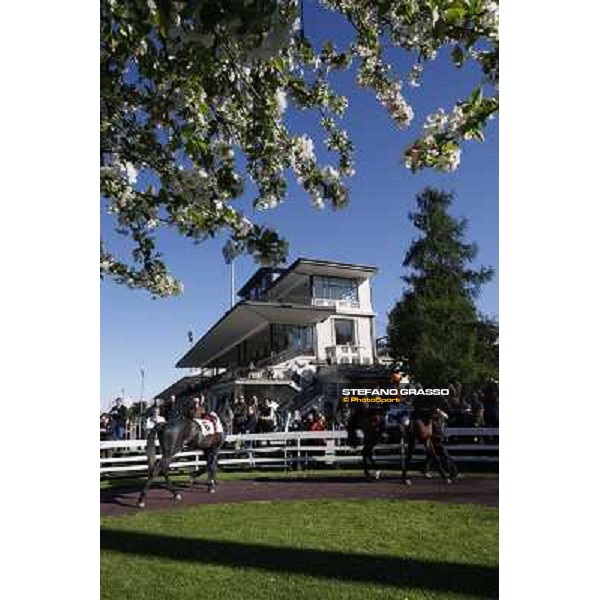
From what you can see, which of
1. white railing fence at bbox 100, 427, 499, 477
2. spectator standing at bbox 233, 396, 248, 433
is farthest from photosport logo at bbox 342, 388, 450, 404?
spectator standing at bbox 233, 396, 248, 433

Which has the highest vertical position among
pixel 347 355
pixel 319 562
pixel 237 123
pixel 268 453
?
pixel 237 123

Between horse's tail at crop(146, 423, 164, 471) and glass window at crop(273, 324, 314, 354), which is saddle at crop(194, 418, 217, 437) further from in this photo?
glass window at crop(273, 324, 314, 354)

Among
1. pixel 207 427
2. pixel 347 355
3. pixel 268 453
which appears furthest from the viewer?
pixel 268 453

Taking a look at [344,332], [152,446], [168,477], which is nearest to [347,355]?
[344,332]

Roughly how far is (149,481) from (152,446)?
0.48 ft

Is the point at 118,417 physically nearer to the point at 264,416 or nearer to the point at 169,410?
the point at 169,410

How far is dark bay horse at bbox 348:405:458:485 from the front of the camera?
2383mm

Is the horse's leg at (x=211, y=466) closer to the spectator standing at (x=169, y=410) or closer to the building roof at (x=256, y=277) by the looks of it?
the spectator standing at (x=169, y=410)

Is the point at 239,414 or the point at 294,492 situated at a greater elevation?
the point at 239,414

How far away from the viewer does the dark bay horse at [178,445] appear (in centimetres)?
246

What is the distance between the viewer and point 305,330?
2459 mm

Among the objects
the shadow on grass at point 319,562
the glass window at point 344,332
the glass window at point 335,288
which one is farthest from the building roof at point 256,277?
the shadow on grass at point 319,562

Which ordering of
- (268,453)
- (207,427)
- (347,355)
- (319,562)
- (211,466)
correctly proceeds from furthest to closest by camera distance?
(211,466)
(268,453)
(207,427)
(347,355)
(319,562)
